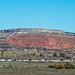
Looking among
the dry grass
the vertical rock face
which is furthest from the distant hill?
the dry grass

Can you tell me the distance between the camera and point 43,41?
498 ft

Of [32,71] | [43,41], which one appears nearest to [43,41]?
[43,41]

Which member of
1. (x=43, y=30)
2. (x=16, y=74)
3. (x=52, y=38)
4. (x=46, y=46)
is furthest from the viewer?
(x=43, y=30)

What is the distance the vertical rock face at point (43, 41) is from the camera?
493 ft

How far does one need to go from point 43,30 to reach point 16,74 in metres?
148

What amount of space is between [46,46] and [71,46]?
14.0m

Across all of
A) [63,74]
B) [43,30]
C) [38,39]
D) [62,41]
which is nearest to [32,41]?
[38,39]

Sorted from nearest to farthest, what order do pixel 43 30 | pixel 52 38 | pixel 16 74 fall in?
1. pixel 16 74
2. pixel 52 38
3. pixel 43 30

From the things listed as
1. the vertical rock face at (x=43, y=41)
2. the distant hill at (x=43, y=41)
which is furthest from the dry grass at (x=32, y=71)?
the vertical rock face at (x=43, y=41)

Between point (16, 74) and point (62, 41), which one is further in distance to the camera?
point (62, 41)

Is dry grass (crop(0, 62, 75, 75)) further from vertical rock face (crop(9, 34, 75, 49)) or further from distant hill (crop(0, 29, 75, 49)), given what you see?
vertical rock face (crop(9, 34, 75, 49))

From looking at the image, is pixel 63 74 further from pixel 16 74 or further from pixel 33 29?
pixel 33 29

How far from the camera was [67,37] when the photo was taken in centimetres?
16550

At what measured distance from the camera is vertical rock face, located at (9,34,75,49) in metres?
150
